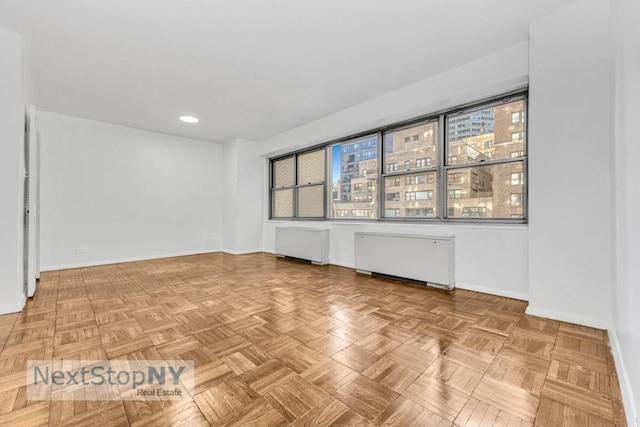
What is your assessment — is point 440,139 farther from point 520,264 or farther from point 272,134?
point 272,134

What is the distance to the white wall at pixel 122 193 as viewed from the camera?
15.3 ft

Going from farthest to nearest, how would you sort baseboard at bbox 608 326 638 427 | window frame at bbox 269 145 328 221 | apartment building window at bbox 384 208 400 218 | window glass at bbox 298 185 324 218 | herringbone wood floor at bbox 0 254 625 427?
window glass at bbox 298 185 324 218, window frame at bbox 269 145 328 221, apartment building window at bbox 384 208 400 218, herringbone wood floor at bbox 0 254 625 427, baseboard at bbox 608 326 638 427

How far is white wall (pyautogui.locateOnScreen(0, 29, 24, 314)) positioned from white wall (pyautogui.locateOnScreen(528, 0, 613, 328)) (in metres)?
4.87

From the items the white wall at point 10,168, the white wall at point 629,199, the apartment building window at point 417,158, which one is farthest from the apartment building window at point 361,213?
the white wall at point 10,168

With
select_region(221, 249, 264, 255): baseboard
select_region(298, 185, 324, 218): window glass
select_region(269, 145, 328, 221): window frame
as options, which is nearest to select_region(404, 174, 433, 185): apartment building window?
select_region(269, 145, 328, 221): window frame

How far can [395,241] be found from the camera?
12.7ft

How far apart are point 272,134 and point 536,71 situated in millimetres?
4674

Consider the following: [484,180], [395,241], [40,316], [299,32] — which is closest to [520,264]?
[484,180]

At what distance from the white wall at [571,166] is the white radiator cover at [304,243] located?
10.3 ft

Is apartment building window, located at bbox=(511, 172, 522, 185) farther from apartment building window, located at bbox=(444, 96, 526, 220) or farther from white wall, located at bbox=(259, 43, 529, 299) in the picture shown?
white wall, located at bbox=(259, 43, 529, 299)

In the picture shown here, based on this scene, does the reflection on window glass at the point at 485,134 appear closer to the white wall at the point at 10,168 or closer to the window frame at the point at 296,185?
the window frame at the point at 296,185

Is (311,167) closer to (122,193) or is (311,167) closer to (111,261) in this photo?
(122,193)

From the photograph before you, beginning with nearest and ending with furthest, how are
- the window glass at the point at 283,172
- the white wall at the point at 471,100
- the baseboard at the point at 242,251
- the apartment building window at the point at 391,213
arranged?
the white wall at the point at 471,100 < the apartment building window at the point at 391,213 < the baseboard at the point at 242,251 < the window glass at the point at 283,172

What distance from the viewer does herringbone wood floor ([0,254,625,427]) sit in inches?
52.2
